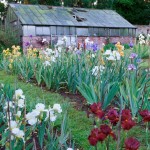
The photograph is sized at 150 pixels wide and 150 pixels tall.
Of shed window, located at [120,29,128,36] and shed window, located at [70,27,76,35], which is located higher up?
shed window, located at [70,27,76,35]

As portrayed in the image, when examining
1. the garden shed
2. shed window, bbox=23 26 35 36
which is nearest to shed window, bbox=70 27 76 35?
the garden shed

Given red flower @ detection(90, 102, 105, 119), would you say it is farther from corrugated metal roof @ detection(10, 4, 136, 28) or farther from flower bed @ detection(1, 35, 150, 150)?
corrugated metal roof @ detection(10, 4, 136, 28)

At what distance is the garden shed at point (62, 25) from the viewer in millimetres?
19906

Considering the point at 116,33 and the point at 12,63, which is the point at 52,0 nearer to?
the point at 116,33

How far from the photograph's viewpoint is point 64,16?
858 inches

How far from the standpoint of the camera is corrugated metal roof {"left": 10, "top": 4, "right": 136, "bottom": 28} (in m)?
20.3

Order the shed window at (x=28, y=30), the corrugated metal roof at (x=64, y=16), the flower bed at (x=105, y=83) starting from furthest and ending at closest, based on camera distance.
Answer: the corrugated metal roof at (x=64, y=16)
the shed window at (x=28, y=30)
the flower bed at (x=105, y=83)

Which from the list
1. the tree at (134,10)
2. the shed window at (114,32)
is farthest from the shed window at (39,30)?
the tree at (134,10)

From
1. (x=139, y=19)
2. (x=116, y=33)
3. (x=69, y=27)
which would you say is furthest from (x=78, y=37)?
(x=139, y=19)

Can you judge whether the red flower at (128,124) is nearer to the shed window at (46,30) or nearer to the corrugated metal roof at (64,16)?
the corrugated metal roof at (64,16)

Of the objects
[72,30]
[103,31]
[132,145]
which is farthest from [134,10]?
[132,145]

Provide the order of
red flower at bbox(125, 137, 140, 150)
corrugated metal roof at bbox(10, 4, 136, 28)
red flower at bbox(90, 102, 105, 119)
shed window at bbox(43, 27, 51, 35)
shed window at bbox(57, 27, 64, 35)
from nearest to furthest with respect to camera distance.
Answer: red flower at bbox(125, 137, 140, 150) < red flower at bbox(90, 102, 105, 119) < shed window at bbox(43, 27, 51, 35) < corrugated metal roof at bbox(10, 4, 136, 28) < shed window at bbox(57, 27, 64, 35)

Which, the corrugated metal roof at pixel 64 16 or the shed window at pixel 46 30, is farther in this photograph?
the corrugated metal roof at pixel 64 16

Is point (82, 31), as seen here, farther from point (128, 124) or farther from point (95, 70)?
point (128, 124)
